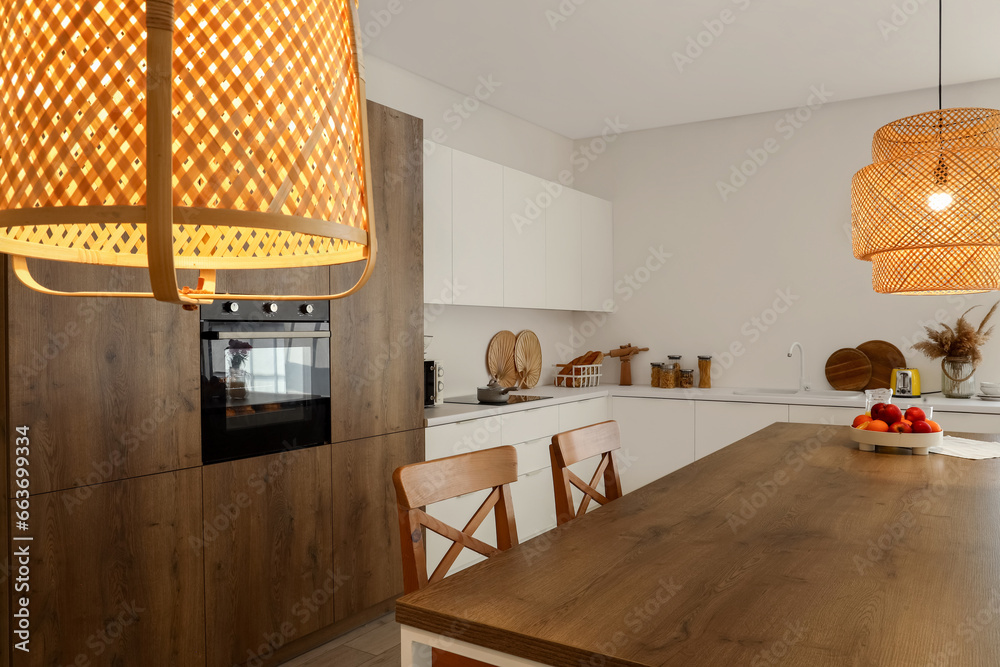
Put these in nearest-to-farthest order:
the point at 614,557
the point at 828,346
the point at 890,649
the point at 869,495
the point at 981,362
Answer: the point at 890,649 → the point at 614,557 → the point at 869,495 → the point at 981,362 → the point at 828,346

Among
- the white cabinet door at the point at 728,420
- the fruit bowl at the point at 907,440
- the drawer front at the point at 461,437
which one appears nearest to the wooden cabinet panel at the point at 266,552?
the drawer front at the point at 461,437

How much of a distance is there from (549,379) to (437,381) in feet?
→ 5.14

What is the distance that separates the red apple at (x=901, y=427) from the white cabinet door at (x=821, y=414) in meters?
1.56

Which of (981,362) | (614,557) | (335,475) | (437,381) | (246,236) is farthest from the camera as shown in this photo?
(981,362)

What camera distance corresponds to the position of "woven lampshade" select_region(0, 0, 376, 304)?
0.47m

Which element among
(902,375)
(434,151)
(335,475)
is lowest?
(335,475)

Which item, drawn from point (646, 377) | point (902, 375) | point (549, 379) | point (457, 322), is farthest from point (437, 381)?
point (902, 375)

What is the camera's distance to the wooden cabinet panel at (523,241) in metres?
4.18

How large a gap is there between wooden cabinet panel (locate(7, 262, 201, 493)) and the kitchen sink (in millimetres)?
3378

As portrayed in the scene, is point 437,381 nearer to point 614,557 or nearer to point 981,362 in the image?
point 614,557

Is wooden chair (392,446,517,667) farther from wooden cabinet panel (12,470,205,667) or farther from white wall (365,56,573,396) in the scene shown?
white wall (365,56,573,396)

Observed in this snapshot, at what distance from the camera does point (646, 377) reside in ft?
17.4

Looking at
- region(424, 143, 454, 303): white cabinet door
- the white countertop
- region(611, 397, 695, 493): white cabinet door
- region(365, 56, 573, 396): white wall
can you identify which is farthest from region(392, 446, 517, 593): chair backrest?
region(611, 397, 695, 493): white cabinet door

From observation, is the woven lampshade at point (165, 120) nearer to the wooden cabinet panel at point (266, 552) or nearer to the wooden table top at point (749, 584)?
the wooden table top at point (749, 584)
